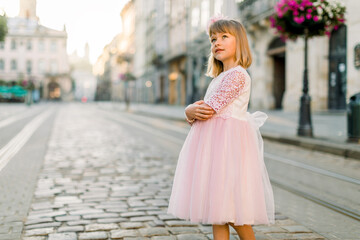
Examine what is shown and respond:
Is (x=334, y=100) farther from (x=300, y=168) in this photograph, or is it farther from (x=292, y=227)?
(x=292, y=227)

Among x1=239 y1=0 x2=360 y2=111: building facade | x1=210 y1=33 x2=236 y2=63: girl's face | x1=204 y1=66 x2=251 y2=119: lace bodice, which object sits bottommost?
x1=204 y1=66 x2=251 y2=119: lace bodice

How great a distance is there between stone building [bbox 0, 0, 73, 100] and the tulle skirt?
67951mm

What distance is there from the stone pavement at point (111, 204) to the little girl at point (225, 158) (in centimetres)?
71

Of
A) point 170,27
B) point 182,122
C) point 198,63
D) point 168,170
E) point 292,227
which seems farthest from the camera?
point 170,27

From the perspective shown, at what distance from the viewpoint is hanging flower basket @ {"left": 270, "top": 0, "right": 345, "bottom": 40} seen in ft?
29.0

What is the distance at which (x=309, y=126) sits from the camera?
30.7 feet

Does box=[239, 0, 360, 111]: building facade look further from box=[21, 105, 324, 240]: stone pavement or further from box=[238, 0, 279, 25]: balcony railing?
box=[21, 105, 324, 240]: stone pavement

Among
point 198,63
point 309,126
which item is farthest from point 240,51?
point 198,63

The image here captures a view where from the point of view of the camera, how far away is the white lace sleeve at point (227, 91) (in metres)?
2.37

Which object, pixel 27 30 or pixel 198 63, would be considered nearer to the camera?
pixel 198 63

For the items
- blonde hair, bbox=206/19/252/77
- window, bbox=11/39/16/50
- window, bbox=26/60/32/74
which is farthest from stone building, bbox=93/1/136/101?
blonde hair, bbox=206/19/252/77

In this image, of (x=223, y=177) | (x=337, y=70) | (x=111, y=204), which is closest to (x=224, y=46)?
(x=223, y=177)

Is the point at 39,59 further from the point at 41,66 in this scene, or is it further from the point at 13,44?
the point at 13,44

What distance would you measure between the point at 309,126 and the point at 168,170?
4.57 meters
